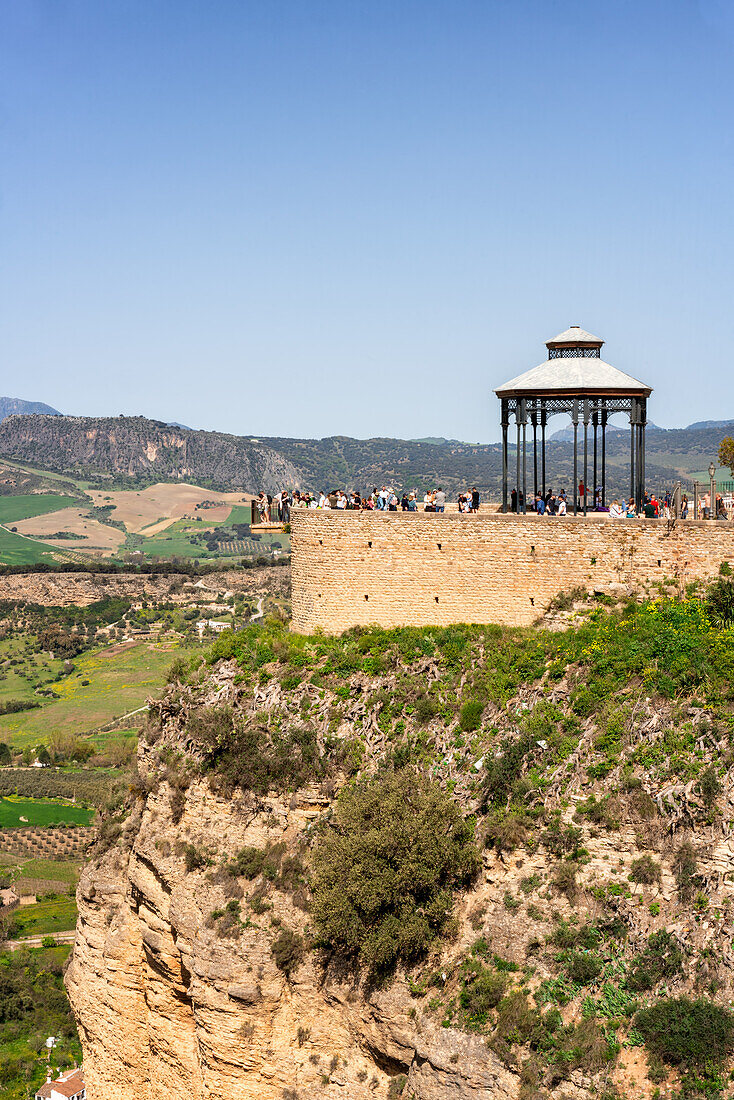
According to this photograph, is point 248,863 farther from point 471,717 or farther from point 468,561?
point 468,561

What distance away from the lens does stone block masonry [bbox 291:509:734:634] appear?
22.1 metres

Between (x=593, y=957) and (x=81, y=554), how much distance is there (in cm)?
18372

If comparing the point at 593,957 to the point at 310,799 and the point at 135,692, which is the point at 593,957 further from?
the point at 135,692

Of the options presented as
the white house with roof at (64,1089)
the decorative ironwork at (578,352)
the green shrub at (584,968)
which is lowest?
the white house with roof at (64,1089)

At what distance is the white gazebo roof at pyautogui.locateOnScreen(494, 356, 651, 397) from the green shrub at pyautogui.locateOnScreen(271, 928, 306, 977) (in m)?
13.4

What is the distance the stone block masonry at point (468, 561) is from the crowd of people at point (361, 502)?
1464mm

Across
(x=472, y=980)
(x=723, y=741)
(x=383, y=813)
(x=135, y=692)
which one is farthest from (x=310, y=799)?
(x=135, y=692)

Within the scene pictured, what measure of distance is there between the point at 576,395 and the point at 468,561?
185 inches

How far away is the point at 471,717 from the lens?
20.9 m

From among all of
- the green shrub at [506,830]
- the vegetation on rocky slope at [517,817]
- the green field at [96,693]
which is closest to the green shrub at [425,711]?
the vegetation on rocky slope at [517,817]

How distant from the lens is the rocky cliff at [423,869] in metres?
15.9

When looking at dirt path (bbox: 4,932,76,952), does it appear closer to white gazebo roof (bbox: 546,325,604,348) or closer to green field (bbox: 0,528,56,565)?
white gazebo roof (bbox: 546,325,604,348)

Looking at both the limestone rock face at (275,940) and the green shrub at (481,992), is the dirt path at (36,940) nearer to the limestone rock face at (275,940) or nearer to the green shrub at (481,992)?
the limestone rock face at (275,940)

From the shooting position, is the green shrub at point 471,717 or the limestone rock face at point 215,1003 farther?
the green shrub at point 471,717
